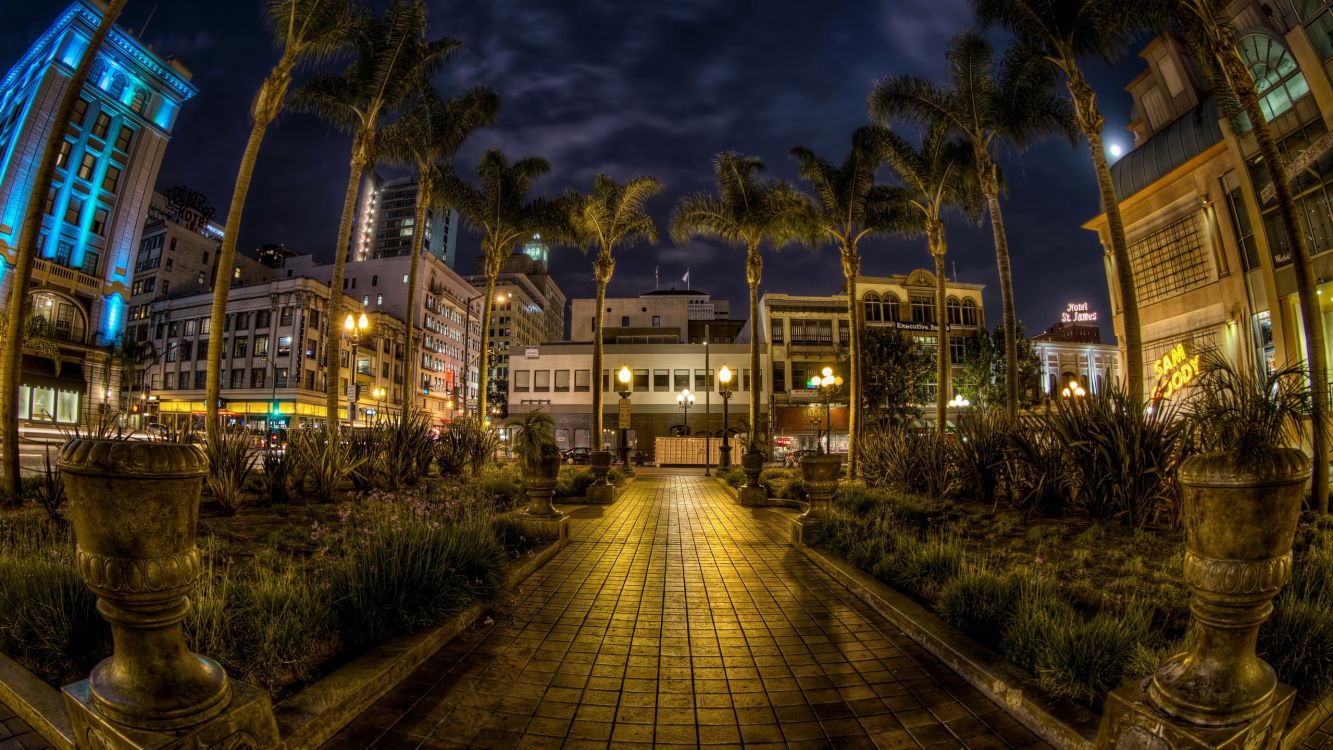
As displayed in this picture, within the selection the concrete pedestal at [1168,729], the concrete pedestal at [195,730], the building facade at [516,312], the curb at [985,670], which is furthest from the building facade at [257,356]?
the concrete pedestal at [1168,729]

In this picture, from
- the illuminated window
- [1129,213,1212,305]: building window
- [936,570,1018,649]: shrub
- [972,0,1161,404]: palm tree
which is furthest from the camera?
the illuminated window

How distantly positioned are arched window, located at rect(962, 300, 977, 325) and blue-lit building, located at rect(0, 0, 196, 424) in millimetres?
63848

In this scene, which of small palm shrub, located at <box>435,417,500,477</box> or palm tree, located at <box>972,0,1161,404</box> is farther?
small palm shrub, located at <box>435,417,500,477</box>

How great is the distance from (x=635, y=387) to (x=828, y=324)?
16719mm

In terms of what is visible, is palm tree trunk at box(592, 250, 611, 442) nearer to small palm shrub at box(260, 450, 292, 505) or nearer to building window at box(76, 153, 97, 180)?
small palm shrub at box(260, 450, 292, 505)

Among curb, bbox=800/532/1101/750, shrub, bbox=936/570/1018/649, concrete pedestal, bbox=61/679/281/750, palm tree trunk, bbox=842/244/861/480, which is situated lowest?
curb, bbox=800/532/1101/750

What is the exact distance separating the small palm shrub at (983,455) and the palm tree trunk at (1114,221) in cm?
324

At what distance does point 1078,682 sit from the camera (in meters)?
3.17

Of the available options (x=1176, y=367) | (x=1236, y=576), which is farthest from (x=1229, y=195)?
(x=1236, y=576)

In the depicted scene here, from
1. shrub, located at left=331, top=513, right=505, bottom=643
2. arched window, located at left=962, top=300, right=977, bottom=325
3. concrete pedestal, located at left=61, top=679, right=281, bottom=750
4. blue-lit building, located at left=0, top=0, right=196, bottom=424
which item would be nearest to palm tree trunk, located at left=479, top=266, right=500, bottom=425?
shrub, located at left=331, top=513, right=505, bottom=643

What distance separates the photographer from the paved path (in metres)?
3.02

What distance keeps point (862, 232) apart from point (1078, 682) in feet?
67.0

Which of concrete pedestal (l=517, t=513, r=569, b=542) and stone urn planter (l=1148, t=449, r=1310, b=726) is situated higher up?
stone urn planter (l=1148, t=449, r=1310, b=726)

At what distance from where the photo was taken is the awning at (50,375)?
35.5 m
